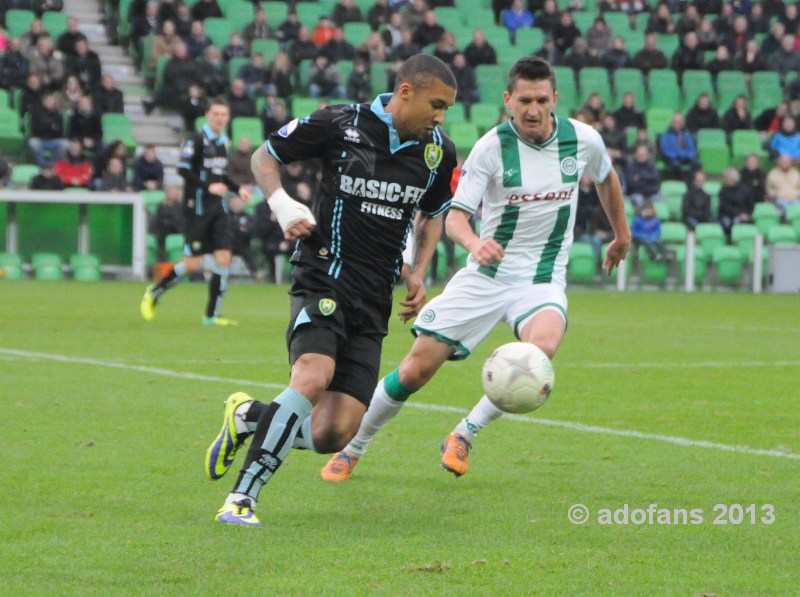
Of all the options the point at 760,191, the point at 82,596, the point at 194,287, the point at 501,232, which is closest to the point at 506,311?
the point at 501,232

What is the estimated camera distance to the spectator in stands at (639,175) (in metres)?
25.2

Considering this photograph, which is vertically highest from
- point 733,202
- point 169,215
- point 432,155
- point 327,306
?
point 432,155

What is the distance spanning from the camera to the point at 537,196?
7.04m

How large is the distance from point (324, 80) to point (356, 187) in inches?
798

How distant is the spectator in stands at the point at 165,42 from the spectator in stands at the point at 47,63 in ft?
6.87

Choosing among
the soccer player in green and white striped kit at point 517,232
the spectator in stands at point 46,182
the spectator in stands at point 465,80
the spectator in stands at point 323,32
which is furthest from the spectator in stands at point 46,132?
the soccer player in green and white striped kit at point 517,232

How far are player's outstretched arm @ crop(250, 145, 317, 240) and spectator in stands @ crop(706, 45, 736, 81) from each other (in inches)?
968

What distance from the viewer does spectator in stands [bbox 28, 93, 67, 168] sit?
76.7ft

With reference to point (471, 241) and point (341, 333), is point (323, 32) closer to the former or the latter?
point (471, 241)

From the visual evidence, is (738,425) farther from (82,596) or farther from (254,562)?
(82,596)

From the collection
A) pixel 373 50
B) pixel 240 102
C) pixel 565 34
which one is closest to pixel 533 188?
pixel 240 102

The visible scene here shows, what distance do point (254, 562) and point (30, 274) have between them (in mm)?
19660

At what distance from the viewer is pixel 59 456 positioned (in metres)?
6.75

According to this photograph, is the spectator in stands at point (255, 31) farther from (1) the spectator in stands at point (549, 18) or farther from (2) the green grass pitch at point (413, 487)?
Answer: (2) the green grass pitch at point (413, 487)
